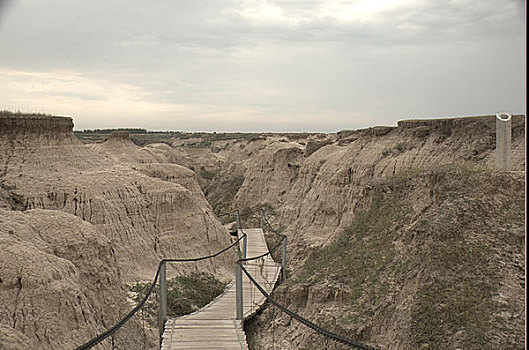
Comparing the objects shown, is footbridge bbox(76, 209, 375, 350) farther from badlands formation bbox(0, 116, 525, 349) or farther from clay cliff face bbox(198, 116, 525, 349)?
clay cliff face bbox(198, 116, 525, 349)

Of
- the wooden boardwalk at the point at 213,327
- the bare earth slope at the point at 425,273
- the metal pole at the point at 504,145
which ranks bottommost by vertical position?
the wooden boardwalk at the point at 213,327

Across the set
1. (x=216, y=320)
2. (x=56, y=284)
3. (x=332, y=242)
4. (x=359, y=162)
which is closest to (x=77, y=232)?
(x=56, y=284)

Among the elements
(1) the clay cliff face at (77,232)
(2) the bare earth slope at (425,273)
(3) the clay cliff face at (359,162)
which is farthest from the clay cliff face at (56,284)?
(3) the clay cliff face at (359,162)

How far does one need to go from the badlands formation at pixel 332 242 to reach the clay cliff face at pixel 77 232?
1.4 inches

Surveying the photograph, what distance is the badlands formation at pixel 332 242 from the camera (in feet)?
26.9

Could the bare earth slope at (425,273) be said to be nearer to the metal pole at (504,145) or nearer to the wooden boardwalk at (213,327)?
the wooden boardwalk at (213,327)

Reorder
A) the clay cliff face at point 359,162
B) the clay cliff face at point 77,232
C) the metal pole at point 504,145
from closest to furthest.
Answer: the clay cliff face at point 77,232 < the metal pole at point 504,145 < the clay cliff face at point 359,162

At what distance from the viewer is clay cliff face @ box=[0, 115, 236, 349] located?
755cm

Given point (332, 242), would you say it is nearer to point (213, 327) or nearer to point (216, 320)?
point (216, 320)

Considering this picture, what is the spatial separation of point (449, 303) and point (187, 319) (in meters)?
5.65

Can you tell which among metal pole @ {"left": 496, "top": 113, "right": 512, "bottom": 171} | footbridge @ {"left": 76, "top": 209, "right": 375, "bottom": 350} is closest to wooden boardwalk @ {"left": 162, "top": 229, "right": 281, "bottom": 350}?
footbridge @ {"left": 76, "top": 209, "right": 375, "bottom": 350}

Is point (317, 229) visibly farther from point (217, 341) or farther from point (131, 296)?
point (217, 341)

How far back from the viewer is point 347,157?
24641 millimetres

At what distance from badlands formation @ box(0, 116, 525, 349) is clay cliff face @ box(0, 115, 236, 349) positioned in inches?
1.4
